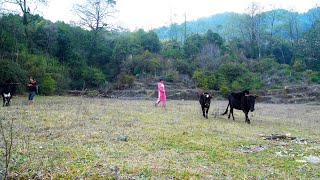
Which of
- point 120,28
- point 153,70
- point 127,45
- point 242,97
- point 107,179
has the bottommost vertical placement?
point 107,179

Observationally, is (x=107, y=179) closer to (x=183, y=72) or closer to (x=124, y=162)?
(x=124, y=162)

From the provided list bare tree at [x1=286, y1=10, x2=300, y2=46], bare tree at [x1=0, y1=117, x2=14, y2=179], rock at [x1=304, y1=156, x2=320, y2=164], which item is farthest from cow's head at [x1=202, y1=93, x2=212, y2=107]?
bare tree at [x1=286, y1=10, x2=300, y2=46]

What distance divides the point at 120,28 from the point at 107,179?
42.0 m

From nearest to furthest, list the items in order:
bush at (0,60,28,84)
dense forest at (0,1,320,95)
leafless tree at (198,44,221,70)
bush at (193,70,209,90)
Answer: bush at (0,60,28,84) → dense forest at (0,1,320,95) → bush at (193,70,209,90) → leafless tree at (198,44,221,70)

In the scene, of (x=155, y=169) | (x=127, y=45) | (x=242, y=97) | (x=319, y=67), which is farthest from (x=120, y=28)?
(x=155, y=169)

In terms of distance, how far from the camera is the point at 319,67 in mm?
40531

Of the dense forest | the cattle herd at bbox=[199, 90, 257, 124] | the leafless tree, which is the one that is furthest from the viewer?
the leafless tree

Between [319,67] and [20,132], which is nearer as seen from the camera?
[20,132]

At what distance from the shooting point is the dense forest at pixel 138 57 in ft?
94.0

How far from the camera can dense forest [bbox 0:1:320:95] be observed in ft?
94.0

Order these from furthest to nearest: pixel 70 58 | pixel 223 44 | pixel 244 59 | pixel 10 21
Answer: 1. pixel 223 44
2. pixel 244 59
3. pixel 70 58
4. pixel 10 21

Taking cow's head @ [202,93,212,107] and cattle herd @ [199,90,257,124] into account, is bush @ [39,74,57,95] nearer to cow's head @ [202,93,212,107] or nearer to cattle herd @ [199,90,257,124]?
cattle herd @ [199,90,257,124]

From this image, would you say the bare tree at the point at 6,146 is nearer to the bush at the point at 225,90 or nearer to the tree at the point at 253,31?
the bush at the point at 225,90

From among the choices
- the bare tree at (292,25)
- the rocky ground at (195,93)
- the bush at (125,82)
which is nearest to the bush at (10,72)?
the rocky ground at (195,93)
